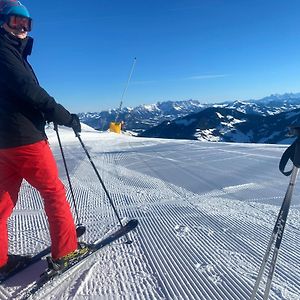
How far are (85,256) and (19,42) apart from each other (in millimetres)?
2012

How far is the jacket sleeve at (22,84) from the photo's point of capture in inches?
113

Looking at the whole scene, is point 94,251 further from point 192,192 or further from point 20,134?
point 192,192

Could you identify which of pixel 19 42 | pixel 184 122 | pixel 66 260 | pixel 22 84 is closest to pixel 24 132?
pixel 22 84

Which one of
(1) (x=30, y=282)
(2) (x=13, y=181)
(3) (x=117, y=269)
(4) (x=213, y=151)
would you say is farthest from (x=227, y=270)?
(4) (x=213, y=151)

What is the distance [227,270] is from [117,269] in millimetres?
1005

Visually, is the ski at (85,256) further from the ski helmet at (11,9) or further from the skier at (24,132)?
the ski helmet at (11,9)

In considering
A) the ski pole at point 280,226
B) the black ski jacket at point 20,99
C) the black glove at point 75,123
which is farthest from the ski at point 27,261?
the ski pole at point 280,226

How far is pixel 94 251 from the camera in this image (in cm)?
375

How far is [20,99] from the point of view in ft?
9.69

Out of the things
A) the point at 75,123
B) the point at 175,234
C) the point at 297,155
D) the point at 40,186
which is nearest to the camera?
the point at 297,155

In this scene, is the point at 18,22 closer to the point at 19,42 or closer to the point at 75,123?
the point at 19,42

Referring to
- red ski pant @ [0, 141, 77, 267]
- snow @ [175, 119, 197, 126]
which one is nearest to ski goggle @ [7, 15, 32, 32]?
red ski pant @ [0, 141, 77, 267]

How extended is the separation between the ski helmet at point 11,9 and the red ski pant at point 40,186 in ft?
3.49

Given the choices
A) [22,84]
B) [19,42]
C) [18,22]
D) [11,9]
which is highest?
[11,9]
